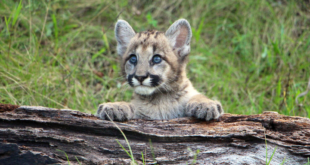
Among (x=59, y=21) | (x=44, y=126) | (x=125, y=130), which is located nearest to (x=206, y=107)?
(x=125, y=130)

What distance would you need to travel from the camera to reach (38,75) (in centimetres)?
690

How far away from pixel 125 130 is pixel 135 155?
35cm

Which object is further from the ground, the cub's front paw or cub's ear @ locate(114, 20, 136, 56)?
cub's ear @ locate(114, 20, 136, 56)

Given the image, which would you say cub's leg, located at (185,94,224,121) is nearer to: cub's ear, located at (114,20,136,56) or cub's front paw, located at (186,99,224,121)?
cub's front paw, located at (186,99,224,121)

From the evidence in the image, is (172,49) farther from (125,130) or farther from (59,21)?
(59,21)

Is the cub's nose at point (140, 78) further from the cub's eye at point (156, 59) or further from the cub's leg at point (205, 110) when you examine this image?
the cub's leg at point (205, 110)

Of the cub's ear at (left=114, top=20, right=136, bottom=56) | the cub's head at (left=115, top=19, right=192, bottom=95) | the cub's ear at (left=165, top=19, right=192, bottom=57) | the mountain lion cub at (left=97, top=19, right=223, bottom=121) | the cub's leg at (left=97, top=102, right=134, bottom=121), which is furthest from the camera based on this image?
the cub's ear at (left=114, top=20, right=136, bottom=56)

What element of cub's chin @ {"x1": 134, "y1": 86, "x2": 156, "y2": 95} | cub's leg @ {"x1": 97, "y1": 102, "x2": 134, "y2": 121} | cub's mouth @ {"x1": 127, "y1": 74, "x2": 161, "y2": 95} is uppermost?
cub's mouth @ {"x1": 127, "y1": 74, "x2": 161, "y2": 95}

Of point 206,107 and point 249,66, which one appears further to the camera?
point 249,66

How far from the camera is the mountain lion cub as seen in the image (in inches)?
187

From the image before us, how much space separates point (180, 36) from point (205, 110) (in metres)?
1.70

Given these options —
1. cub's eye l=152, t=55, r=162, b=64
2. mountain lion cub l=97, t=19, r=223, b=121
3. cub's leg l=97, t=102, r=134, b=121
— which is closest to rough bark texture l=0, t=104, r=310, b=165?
cub's leg l=97, t=102, r=134, b=121

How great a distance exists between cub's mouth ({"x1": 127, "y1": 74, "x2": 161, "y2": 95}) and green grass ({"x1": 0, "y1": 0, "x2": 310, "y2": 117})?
5.48ft

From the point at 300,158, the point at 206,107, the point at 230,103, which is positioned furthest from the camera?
the point at 230,103
